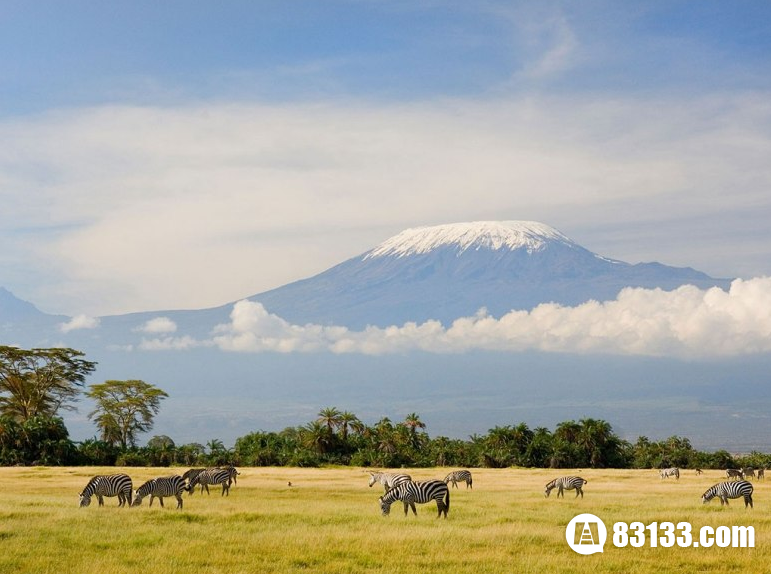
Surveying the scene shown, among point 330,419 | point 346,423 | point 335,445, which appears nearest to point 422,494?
point 335,445

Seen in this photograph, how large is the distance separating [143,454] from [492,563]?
230 feet

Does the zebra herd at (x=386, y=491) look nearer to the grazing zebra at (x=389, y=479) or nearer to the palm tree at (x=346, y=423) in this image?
the grazing zebra at (x=389, y=479)

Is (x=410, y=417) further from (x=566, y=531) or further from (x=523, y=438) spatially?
(x=566, y=531)

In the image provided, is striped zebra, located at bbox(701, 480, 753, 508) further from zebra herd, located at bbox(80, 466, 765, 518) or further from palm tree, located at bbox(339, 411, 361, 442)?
palm tree, located at bbox(339, 411, 361, 442)

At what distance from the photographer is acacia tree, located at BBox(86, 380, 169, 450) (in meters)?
107

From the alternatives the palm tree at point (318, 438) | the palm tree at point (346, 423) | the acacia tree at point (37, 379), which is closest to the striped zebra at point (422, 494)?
the palm tree at point (318, 438)

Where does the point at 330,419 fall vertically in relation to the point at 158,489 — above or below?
above

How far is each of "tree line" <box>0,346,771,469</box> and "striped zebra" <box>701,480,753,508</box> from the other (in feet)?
163

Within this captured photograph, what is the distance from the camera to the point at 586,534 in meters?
30.5

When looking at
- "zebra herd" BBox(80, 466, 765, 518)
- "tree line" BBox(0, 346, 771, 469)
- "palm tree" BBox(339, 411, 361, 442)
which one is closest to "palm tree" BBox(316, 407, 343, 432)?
"tree line" BBox(0, 346, 771, 469)

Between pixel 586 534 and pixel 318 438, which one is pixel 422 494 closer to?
pixel 586 534

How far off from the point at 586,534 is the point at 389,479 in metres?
20.2

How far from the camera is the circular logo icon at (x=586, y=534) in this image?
27875mm

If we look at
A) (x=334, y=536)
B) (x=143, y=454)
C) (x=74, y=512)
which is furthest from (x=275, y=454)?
(x=334, y=536)
